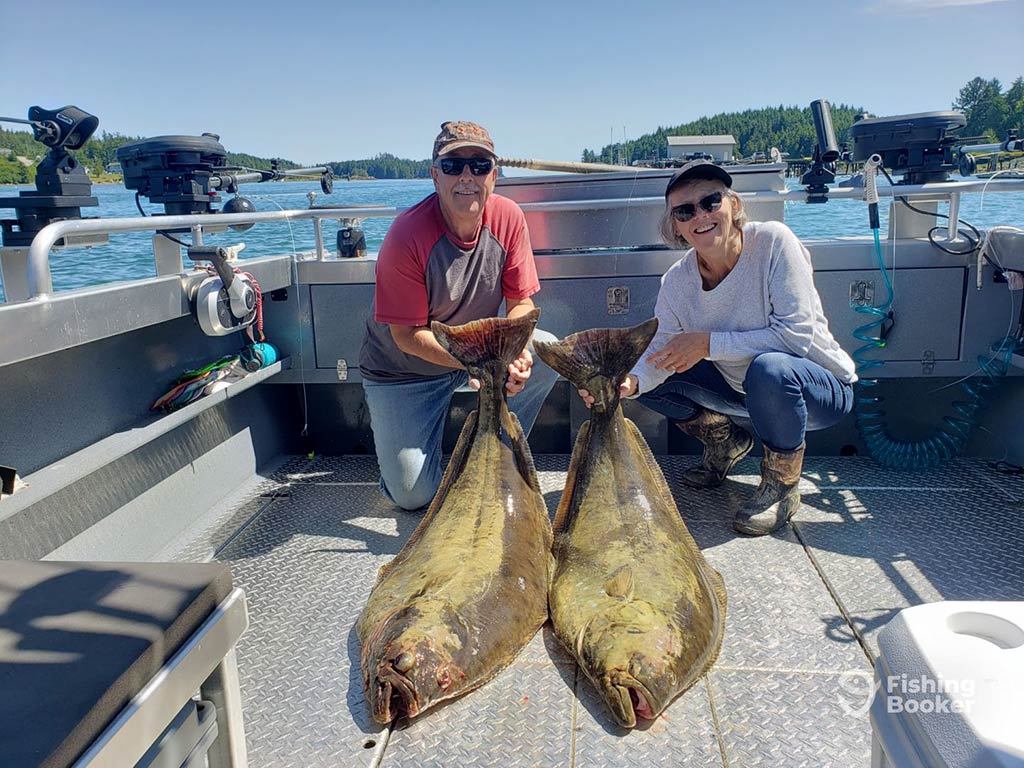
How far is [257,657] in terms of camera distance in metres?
2.77

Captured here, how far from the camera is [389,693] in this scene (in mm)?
2260

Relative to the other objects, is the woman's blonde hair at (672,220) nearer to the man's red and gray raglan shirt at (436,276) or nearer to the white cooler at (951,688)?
the man's red and gray raglan shirt at (436,276)

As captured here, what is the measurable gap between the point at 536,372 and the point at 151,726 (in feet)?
9.58

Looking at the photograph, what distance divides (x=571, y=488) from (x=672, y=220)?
53.1 inches

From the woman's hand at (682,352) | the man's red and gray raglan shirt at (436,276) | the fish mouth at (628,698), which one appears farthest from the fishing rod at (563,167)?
the fish mouth at (628,698)

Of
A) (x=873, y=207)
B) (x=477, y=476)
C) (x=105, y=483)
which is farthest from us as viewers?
(x=873, y=207)

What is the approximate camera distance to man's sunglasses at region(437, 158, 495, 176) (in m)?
3.56

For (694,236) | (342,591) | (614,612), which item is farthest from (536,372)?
(614,612)

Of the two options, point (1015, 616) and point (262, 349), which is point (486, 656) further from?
point (262, 349)

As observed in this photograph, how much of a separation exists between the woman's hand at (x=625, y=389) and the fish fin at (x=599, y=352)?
0.03m

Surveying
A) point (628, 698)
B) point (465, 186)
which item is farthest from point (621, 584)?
point (465, 186)

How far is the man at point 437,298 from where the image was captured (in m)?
3.64

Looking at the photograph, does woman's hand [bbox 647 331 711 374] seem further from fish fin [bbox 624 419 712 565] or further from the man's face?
the man's face

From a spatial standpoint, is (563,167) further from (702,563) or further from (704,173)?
(702,563)
